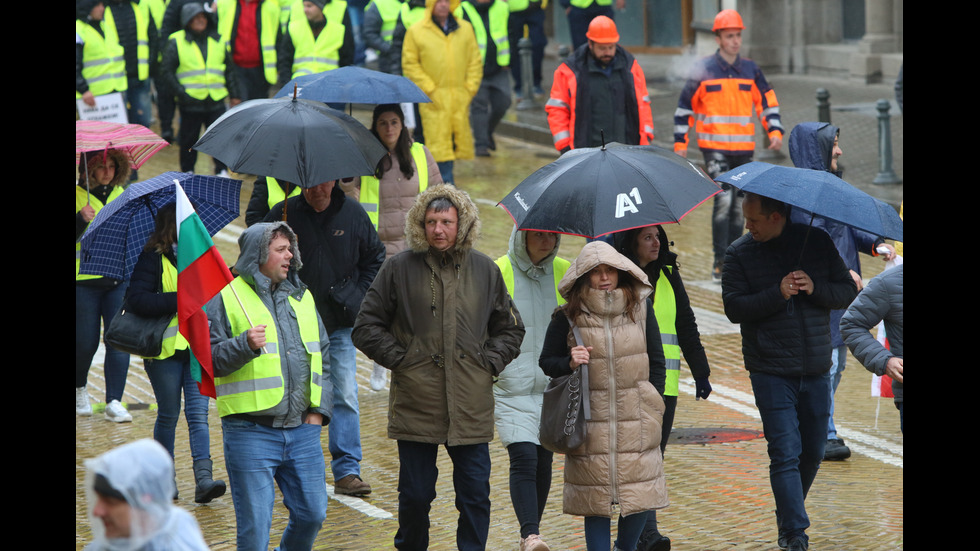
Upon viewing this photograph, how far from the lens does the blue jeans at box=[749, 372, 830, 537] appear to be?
6.98m

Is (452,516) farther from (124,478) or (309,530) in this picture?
(124,478)

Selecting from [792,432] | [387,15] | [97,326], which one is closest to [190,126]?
[387,15]

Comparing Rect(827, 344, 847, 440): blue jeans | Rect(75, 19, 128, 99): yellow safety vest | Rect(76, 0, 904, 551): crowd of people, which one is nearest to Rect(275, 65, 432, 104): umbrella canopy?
Rect(76, 0, 904, 551): crowd of people

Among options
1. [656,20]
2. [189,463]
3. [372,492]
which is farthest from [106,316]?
[656,20]

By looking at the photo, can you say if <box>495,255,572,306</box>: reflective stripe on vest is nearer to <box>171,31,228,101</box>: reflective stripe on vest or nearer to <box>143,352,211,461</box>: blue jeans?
<box>143,352,211,461</box>: blue jeans

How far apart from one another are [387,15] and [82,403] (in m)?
10.7

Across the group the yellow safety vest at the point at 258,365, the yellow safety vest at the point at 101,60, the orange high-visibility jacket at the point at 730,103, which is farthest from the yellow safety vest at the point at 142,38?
the yellow safety vest at the point at 258,365

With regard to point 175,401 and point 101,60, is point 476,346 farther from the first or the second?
point 101,60

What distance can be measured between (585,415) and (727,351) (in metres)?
4.94

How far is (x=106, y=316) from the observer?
9289mm

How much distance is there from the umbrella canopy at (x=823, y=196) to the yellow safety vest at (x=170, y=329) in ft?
9.34

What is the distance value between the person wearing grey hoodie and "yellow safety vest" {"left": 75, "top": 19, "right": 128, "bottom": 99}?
36.6 ft

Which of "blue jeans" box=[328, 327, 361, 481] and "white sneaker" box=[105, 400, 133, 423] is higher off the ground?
"blue jeans" box=[328, 327, 361, 481]

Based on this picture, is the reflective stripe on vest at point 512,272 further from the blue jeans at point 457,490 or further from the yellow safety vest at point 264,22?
the yellow safety vest at point 264,22
